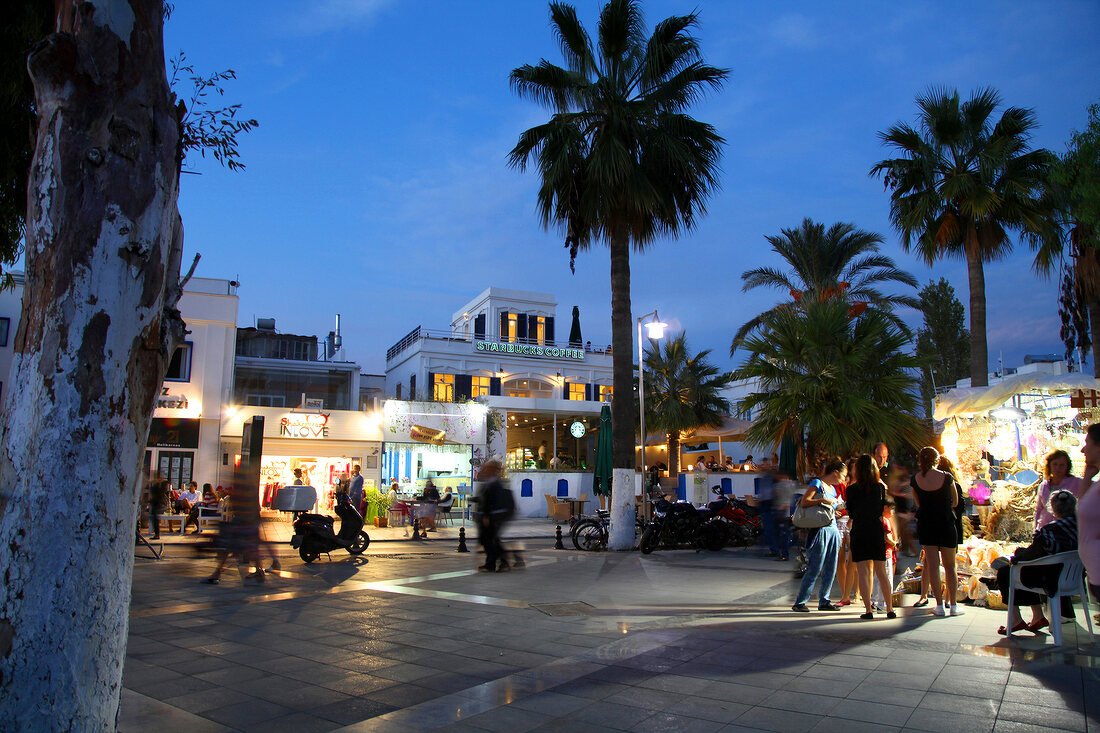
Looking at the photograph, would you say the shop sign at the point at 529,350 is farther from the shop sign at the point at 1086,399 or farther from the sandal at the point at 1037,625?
the sandal at the point at 1037,625

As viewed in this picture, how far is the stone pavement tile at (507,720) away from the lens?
4.21 metres

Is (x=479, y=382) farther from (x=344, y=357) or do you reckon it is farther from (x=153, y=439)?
(x=153, y=439)

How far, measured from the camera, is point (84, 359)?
113 inches

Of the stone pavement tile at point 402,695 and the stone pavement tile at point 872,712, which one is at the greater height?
the stone pavement tile at point 872,712

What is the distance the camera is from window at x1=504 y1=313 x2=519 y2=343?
39969 mm

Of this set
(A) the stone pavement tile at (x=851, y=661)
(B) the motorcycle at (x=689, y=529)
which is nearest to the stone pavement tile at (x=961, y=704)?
(A) the stone pavement tile at (x=851, y=661)

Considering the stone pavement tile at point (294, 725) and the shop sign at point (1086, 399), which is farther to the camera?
the shop sign at point (1086, 399)

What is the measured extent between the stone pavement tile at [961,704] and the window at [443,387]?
31.5 metres

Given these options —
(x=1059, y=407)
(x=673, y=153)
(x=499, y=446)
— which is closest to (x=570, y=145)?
(x=673, y=153)

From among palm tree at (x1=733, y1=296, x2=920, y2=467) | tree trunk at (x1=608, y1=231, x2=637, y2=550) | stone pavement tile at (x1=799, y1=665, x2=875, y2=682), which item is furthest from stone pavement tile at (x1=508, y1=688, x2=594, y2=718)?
palm tree at (x1=733, y1=296, x2=920, y2=467)

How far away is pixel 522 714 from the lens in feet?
14.6

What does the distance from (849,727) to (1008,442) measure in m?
8.96

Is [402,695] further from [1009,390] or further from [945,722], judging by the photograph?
[1009,390]

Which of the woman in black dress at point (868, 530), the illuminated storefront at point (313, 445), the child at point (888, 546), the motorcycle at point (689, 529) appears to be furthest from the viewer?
the illuminated storefront at point (313, 445)
